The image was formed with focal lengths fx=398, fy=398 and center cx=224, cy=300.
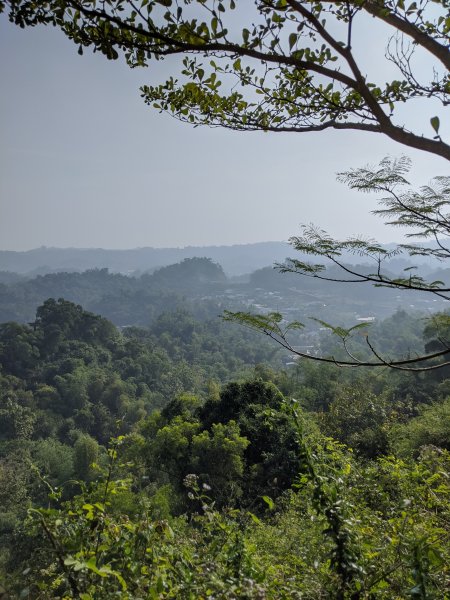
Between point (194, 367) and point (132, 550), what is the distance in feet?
135

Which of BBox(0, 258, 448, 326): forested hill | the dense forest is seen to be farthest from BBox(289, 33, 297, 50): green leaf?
BBox(0, 258, 448, 326): forested hill

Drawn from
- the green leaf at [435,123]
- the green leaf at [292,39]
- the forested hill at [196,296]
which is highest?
the green leaf at [292,39]

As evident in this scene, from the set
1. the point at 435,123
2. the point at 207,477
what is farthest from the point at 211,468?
the point at 435,123

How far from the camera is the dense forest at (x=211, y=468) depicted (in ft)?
4.50

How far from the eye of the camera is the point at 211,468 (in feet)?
30.5

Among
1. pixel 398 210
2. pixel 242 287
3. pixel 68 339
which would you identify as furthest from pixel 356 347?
pixel 242 287

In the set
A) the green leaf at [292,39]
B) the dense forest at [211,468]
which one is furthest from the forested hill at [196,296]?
the green leaf at [292,39]

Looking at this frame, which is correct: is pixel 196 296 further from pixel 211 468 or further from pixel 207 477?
pixel 207 477

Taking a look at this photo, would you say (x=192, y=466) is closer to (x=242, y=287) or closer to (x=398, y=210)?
(x=398, y=210)

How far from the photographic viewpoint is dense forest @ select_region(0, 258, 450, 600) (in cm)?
137

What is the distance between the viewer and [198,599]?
122 centimetres

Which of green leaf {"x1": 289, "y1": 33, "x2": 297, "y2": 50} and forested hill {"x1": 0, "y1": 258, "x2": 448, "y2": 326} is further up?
green leaf {"x1": 289, "y1": 33, "x2": 297, "y2": 50}

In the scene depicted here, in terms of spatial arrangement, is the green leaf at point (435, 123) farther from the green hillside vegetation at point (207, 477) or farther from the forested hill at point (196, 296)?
the forested hill at point (196, 296)

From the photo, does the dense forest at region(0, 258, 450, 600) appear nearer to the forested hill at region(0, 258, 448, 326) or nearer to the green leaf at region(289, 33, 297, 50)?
the green leaf at region(289, 33, 297, 50)
